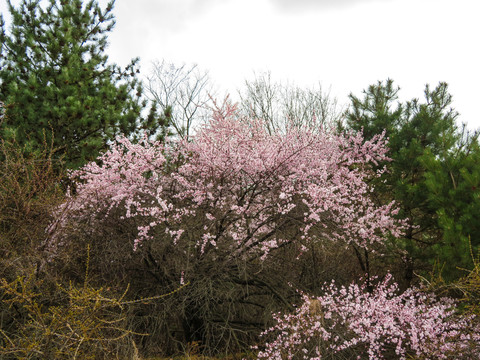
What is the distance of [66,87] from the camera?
8.70 metres

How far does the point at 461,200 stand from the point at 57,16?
9.92 m

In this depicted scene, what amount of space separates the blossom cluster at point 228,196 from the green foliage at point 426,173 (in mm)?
682

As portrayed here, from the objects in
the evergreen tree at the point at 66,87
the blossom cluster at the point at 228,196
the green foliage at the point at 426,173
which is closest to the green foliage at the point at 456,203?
the green foliage at the point at 426,173

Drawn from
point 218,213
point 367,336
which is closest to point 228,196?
point 218,213

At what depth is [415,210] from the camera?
7.90m

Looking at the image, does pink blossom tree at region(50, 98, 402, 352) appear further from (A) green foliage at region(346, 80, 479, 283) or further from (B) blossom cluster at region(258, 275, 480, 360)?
(B) blossom cluster at region(258, 275, 480, 360)

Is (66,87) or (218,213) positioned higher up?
(66,87)

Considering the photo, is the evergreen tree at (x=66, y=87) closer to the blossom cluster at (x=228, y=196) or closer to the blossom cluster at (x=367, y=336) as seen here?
the blossom cluster at (x=228, y=196)

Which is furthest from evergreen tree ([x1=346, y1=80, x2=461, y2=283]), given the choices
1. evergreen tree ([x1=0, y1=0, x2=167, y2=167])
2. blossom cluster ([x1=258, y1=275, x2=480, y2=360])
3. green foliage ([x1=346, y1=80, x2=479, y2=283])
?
evergreen tree ([x1=0, y1=0, x2=167, y2=167])

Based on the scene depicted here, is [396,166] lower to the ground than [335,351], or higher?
higher

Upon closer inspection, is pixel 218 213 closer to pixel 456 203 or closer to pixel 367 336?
pixel 367 336

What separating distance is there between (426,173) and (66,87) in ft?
25.1

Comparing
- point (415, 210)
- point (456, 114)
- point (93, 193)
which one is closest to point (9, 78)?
point (93, 193)

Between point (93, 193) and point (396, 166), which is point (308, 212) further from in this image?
point (93, 193)
